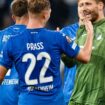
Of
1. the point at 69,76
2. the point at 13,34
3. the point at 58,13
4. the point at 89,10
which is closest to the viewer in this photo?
the point at 89,10

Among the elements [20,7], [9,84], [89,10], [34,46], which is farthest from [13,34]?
[34,46]

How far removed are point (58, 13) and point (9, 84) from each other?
6.67 m

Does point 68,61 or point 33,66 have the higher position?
point 33,66

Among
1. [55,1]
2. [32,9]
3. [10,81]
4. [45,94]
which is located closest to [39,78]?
[45,94]

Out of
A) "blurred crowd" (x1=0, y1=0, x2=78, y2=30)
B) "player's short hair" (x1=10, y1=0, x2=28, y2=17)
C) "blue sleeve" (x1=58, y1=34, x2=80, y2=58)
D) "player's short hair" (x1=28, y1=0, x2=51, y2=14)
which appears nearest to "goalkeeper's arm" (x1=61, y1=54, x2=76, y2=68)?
"blue sleeve" (x1=58, y1=34, x2=80, y2=58)

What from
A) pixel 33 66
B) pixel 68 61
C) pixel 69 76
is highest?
pixel 33 66

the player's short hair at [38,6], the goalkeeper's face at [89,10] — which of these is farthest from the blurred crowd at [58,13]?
the player's short hair at [38,6]

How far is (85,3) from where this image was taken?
30.1ft

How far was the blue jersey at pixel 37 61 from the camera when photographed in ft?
26.3

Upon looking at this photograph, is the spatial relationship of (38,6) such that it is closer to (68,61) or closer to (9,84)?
(68,61)

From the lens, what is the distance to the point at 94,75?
29.2 feet

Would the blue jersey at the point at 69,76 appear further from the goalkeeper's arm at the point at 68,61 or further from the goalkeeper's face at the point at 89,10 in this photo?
the goalkeeper's arm at the point at 68,61

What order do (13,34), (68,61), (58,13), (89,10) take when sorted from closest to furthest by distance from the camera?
(68,61), (89,10), (13,34), (58,13)

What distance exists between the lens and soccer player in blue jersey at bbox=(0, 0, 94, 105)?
802 cm
